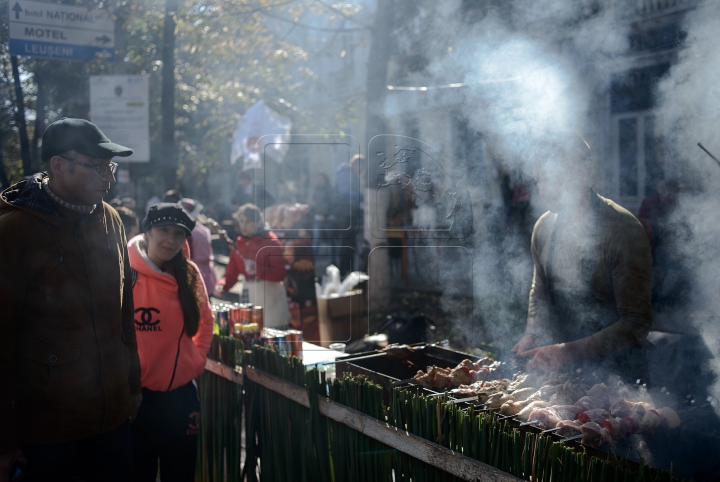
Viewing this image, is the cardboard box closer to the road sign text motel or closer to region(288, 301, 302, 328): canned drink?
region(288, 301, 302, 328): canned drink

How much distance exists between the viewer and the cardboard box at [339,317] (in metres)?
6.14

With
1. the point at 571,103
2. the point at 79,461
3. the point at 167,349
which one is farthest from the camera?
the point at 571,103

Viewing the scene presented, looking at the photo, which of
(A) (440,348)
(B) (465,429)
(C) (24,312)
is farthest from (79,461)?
(A) (440,348)

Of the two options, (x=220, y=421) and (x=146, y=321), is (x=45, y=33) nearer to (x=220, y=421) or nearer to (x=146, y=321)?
(x=146, y=321)

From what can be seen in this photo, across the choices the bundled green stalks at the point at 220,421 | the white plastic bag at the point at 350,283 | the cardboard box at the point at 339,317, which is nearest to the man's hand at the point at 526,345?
the bundled green stalks at the point at 220,421

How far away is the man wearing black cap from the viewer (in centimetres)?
221

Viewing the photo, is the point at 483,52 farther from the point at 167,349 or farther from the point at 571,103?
the point at 167,349

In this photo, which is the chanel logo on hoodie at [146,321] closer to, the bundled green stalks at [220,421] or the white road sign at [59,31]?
the bundled green stalks at [220,421]

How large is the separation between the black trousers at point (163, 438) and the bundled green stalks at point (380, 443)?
0.41 meters

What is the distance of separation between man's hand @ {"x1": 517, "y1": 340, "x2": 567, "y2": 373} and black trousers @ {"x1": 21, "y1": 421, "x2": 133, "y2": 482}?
201 centimetres

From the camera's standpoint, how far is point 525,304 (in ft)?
16.3

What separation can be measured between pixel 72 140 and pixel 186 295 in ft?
3.58

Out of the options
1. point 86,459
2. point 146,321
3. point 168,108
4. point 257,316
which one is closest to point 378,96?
point 168,108

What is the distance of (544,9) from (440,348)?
3.95 m
